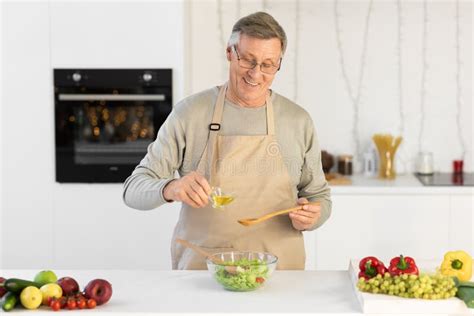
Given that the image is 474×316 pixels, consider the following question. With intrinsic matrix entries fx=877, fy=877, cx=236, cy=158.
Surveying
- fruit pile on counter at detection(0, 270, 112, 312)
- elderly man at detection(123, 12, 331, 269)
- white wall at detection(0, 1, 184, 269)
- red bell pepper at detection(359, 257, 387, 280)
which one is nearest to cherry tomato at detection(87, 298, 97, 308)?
fruit pile on counter at detection(0, 270, 112, 312)

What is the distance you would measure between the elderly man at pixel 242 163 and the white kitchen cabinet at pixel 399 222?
1.35 metres

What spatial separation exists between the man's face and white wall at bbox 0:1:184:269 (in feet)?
5.35

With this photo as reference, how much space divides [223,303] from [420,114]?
2941 mm

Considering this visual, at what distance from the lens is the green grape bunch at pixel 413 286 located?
2561 millimetres

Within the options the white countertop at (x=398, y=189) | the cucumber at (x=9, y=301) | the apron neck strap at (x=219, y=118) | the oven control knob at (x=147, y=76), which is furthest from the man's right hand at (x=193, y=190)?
the oven control knob at (x=147, y=76)

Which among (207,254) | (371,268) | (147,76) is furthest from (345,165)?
(371,268)

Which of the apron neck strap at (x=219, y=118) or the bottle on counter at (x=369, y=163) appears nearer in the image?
the apron neck strap at (x=219, y=118)

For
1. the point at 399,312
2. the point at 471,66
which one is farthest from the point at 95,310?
the point at 471,66

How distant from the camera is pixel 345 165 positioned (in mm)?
5168

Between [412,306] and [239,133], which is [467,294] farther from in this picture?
[239,133]

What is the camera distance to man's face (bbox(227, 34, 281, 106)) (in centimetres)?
307

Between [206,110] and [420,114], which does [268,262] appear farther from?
[420,114]

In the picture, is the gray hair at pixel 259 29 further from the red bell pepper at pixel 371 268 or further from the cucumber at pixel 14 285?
the cucumber at pixel 14 285

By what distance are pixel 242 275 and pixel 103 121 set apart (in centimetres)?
238
